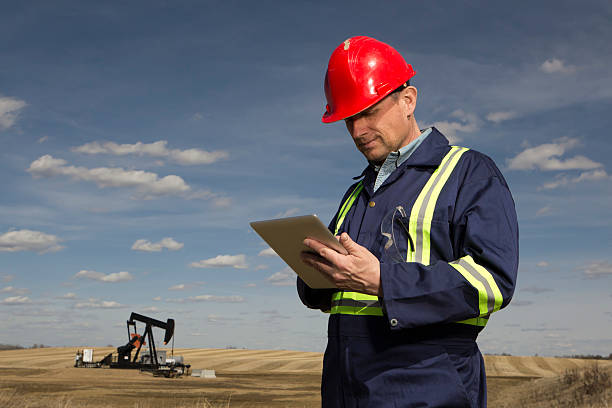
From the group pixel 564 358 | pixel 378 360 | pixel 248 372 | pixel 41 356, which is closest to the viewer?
pixel 378 360

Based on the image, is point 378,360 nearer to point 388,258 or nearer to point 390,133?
point 388,258

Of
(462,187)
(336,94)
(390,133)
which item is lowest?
(462,187)

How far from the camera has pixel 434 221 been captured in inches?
83.9

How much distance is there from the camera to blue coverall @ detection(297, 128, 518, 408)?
1937 mm

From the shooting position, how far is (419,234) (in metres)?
2.14

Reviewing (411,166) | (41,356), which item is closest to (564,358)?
(41,356)

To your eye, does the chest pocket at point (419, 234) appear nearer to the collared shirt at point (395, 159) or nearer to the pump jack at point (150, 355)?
the collared shirt at point (395, 159)

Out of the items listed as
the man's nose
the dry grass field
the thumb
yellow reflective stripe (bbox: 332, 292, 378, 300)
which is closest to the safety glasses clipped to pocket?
yellow reflective stripe (bbox: 332, 292, 378, 300)

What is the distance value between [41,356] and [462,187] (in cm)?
4708

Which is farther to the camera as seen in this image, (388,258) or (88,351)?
(88,351)

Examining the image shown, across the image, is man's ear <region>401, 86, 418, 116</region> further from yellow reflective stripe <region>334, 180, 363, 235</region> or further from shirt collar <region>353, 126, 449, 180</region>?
yellow reflective stripe <region>334, 180, 363, 235</region>

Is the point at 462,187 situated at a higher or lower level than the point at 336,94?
lower

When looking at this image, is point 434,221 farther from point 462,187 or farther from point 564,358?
point 564,358

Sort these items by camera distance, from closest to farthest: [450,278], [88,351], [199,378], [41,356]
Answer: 1. [450,278]
2. [199,378]
3. [88,351]
4. [41,356]
